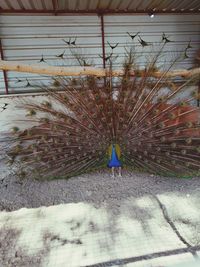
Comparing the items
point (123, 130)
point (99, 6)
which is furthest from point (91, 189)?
point (99, 6)

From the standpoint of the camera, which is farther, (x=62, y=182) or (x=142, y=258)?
(x=62, y=182)

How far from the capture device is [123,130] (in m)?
2.25

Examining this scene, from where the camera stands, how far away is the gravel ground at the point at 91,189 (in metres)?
2.09

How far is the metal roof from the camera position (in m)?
4.09

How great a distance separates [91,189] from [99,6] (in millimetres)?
3917

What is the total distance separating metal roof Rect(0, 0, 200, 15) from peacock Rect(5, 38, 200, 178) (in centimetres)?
262

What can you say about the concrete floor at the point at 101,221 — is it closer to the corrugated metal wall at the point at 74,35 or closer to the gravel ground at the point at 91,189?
the gravel ground at the point at 91,189

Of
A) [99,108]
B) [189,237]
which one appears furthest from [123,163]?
[189,237]

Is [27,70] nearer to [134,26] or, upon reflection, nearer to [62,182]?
[62,182]

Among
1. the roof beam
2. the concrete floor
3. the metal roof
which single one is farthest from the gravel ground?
the roof beam

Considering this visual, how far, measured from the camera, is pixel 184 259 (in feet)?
4.44

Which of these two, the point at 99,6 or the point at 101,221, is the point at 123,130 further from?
the point at 99,6

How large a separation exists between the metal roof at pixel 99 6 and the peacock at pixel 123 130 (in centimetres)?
262

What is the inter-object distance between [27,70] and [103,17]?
8.56ft
